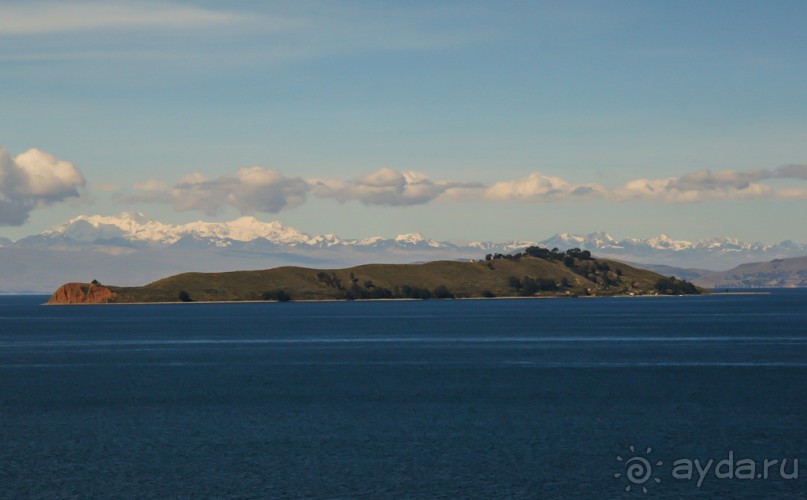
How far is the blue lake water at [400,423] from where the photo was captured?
52906 millimetres

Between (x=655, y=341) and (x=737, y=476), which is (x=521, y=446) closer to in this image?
(x=737, y=476)

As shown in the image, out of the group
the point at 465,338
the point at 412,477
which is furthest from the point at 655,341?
the point at 412,477

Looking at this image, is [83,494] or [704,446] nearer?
[83,494]

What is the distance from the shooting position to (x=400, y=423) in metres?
72.4

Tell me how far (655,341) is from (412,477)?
114946 millimetres

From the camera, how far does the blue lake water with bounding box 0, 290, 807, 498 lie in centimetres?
5291

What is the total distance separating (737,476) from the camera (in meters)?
53.2

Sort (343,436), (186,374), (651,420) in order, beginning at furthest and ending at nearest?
(186,374)
(651,420)
(343,436)

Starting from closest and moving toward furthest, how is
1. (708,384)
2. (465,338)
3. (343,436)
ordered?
1. (343,436)
2. (708,384)
3. (465,338)

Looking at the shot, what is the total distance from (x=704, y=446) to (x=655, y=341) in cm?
10283

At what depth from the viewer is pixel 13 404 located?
3381 inches

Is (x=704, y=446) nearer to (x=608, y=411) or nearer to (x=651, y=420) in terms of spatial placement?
(x=651, y=420)

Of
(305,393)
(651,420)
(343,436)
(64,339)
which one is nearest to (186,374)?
(305,393)

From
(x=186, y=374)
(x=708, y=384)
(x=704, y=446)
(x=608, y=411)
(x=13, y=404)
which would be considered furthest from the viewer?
(x=186, y=374)
